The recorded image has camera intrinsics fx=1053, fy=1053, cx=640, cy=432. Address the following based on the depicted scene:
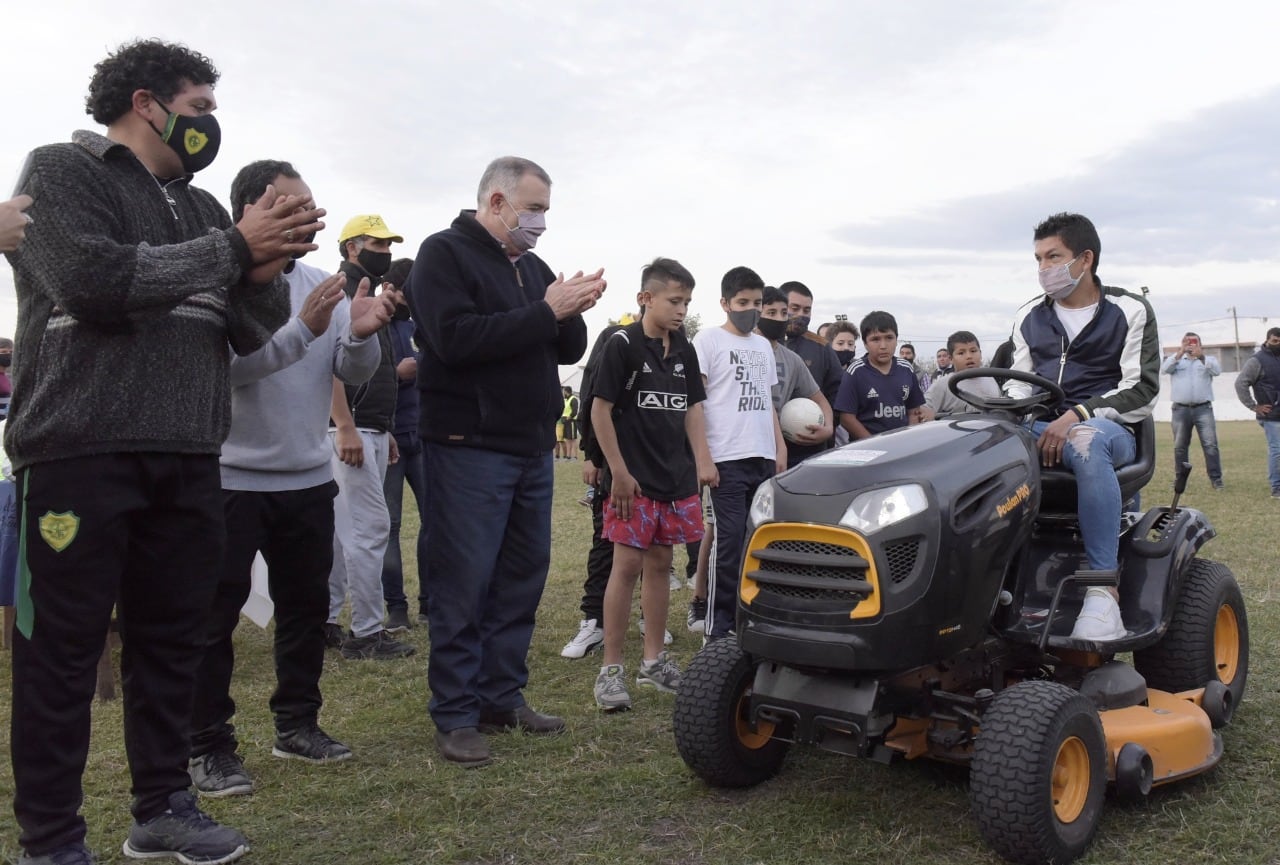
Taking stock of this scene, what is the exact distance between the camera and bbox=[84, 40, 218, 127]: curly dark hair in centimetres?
276

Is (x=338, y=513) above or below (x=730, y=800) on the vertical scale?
above

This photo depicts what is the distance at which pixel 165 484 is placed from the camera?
9.14 feet

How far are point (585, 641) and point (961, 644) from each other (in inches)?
110

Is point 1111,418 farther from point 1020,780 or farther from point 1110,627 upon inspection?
point 1020,780

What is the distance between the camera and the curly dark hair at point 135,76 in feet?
9.04

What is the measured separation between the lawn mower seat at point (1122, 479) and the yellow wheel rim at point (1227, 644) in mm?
615

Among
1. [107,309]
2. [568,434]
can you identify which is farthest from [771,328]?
[568,434]

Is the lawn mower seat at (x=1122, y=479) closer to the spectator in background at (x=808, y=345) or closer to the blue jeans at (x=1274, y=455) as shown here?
the spectator in background at (x=808, y=345)

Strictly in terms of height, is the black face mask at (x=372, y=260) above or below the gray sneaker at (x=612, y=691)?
above

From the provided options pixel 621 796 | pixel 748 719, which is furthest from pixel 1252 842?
pixel 621 796

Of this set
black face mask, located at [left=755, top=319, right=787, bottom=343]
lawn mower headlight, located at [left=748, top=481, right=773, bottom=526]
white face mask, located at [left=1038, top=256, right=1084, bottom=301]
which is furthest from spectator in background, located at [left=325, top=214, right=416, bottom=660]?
white face mask, located at [left=1038, top=256, right=1084, bottom=301]

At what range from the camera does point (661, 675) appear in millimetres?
4703

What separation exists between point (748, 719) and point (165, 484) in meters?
1.90

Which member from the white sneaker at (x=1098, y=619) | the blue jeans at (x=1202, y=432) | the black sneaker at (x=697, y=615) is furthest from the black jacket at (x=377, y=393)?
the blue jeans at (x=1202, y=432)
